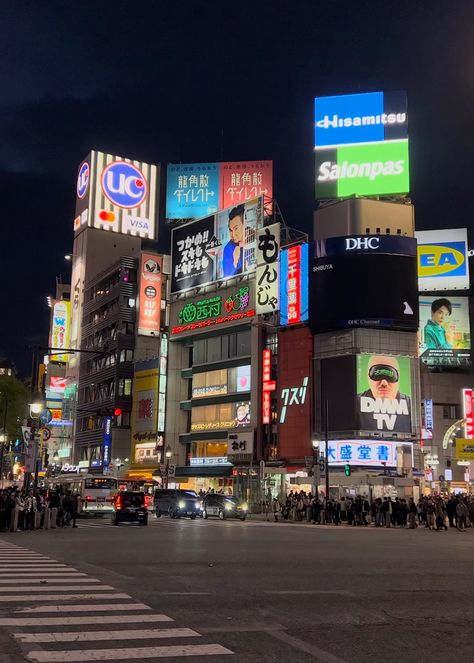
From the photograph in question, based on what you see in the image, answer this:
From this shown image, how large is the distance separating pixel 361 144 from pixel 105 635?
2605 inches

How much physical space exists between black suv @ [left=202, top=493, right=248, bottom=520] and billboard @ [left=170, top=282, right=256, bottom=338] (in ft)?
82.9

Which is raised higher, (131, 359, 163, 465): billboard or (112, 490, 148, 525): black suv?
(131, 359, 163, 465): billboard

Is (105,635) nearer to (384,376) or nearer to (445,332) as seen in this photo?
(384,376)

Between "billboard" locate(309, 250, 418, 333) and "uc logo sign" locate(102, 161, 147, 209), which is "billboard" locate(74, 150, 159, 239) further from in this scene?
"billboard" locate(309, 250, 418, 333)

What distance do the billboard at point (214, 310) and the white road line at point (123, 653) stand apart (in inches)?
2434

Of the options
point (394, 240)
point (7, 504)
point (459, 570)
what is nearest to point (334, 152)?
point (394, 240)

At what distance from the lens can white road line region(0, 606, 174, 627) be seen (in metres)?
8.84

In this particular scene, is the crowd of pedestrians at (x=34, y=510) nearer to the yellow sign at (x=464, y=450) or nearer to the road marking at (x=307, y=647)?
the road marking at (x=307, y=647)

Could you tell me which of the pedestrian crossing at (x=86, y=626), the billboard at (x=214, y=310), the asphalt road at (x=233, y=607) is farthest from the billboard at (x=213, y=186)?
the pedestrian crossing at (x=86, y=626)

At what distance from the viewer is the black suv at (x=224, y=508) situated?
46781 mm

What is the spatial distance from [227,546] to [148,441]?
63.0m

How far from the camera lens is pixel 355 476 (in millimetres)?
58062

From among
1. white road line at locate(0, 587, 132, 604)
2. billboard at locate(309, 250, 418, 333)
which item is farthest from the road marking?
billboard at locate(309, 250, 418, 333)

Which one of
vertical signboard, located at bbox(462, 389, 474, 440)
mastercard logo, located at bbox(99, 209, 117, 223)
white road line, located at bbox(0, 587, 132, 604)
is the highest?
mastercard logo, located at bbox(99, 209, 117, 223)
